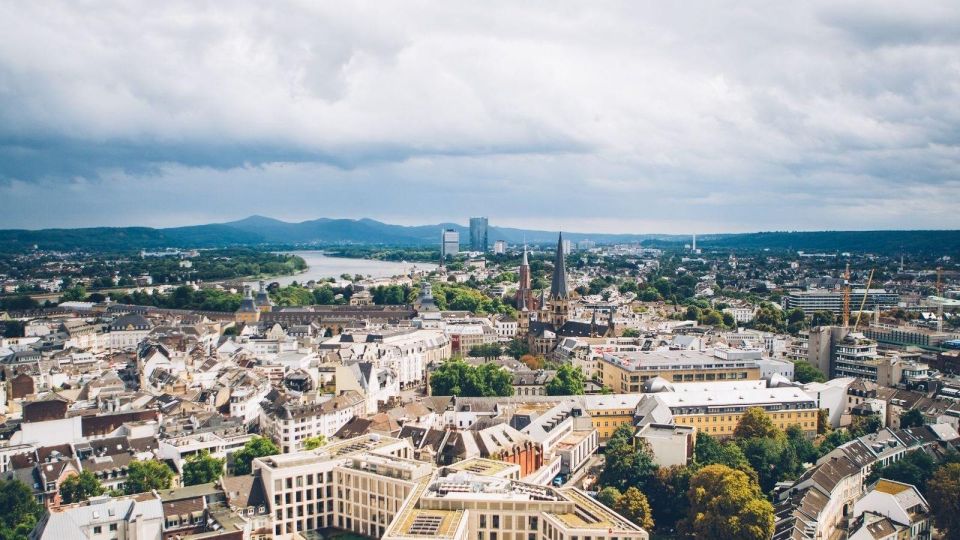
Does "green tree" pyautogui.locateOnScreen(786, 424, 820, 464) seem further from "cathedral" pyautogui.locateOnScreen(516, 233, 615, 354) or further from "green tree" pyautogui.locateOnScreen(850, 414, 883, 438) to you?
"cathedral" pyautogui.locateOnScreen(516, 233, 615, 354)

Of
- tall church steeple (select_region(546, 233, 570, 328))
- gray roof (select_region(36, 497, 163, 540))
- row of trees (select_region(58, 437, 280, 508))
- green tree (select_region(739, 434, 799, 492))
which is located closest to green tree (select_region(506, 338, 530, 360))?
tall church steeple (select_region(546, 233, 570, 328))

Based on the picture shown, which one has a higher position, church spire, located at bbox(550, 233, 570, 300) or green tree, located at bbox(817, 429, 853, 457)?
church spire, located at bbox(550, 233, 570, 300)

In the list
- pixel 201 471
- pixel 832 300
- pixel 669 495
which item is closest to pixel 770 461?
pixel 669 495

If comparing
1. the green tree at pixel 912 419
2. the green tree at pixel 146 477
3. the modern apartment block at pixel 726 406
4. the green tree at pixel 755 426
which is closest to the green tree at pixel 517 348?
the modern apartment block at pixel 726 406

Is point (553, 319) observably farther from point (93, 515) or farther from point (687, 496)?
point (93, 515)

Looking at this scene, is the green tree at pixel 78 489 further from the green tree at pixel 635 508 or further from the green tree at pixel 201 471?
the green tree at pixel 635 508

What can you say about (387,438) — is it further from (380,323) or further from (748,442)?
(380,323)

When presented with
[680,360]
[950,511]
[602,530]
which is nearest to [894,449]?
[950,511]
